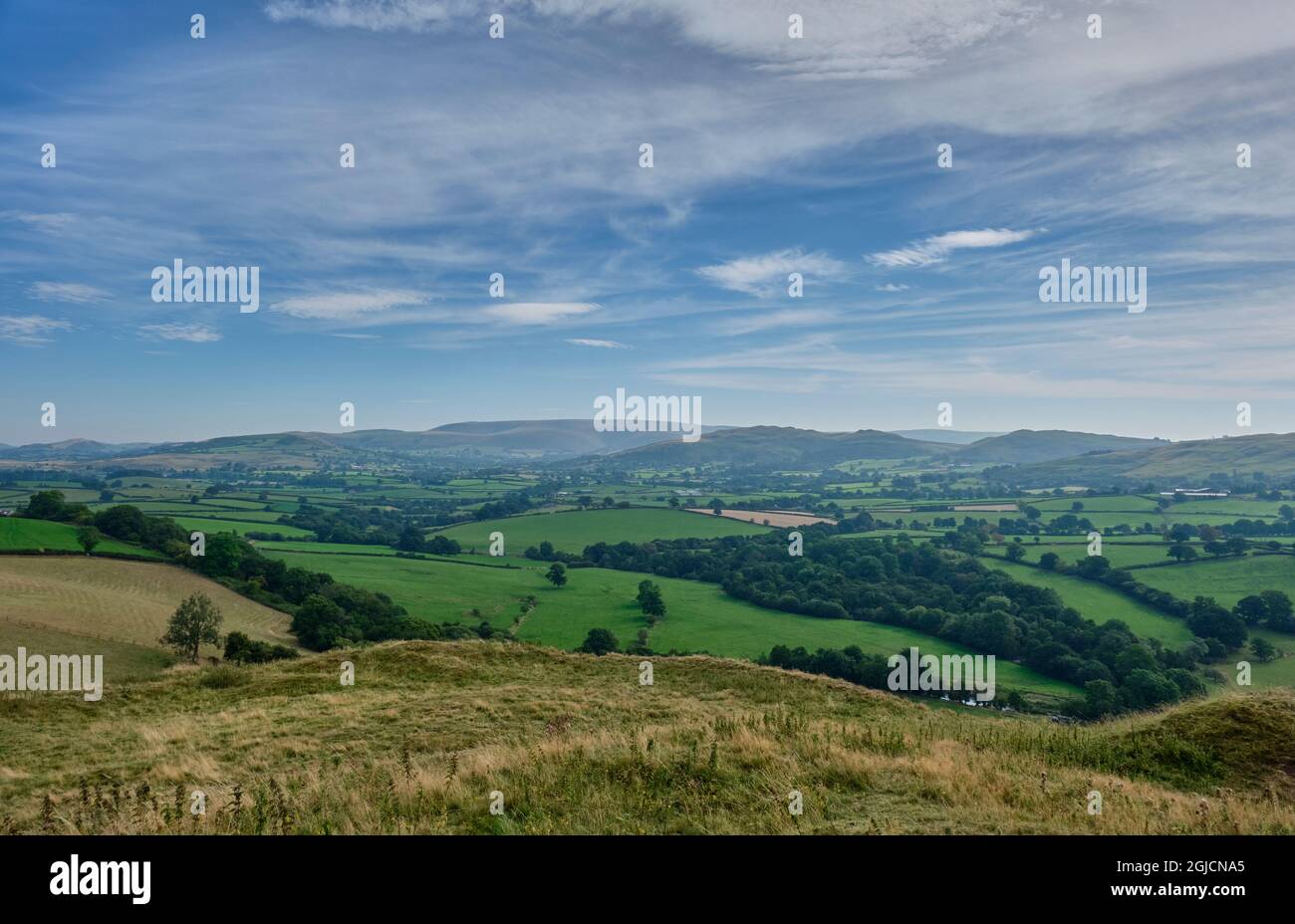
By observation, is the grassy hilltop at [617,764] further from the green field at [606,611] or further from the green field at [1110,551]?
the green field at [1110,551]

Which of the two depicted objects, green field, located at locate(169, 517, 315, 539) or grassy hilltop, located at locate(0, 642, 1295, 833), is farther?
green field, located at locate(169, 517, 315, 539)

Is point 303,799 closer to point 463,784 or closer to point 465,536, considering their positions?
point 463,784

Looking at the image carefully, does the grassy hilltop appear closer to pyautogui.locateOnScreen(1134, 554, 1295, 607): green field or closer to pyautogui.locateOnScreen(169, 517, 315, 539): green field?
pyautogui.locateOnScreen(1134, 554, 1295, 607): green field

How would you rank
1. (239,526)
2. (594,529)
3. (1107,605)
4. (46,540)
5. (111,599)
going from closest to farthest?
(111,599) < (46,540) < (1107,605) < (239,526) < (594,529)

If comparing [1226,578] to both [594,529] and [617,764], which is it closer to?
[594,529]

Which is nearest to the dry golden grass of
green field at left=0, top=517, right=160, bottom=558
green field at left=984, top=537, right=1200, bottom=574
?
green field at left=0, top=517, right=160, bottom=558

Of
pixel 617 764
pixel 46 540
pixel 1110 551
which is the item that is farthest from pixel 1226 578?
pixel 46 540

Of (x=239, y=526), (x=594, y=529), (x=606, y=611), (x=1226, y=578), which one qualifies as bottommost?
(x=606, y=611)

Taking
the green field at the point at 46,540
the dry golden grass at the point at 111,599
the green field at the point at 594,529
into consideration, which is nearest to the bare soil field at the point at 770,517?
the green field at the point at 594,529
